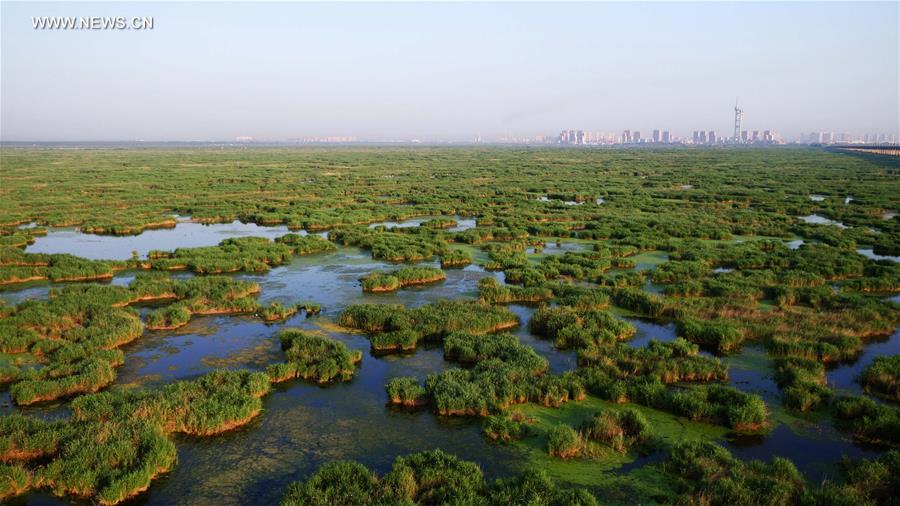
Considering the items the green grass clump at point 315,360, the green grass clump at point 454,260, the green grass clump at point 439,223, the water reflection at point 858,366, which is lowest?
the water reflection at point 858,366

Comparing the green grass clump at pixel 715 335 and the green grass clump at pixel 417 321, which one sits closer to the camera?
the green grass clump at pixel 715 335

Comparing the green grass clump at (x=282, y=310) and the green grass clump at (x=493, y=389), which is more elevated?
the green grass clump at (x=282, y=310)

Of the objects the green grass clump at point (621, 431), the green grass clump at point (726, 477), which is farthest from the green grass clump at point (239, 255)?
the green grass clump at point (726, 477)

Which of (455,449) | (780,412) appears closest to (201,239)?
(455,449)

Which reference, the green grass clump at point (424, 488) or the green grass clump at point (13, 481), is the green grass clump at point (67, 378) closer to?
the green grass clump at point (13, 481)

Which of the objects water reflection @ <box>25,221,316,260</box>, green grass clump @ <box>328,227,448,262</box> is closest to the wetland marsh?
green grass clump @ <box>328,227,448,262</box>

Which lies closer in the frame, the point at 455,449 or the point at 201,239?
the point at 455,449

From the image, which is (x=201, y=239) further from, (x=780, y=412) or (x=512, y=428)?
(x=780, y=412)
